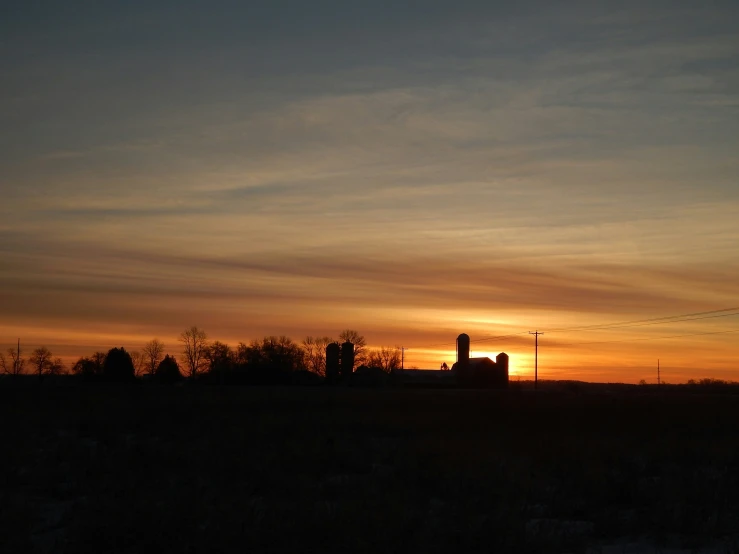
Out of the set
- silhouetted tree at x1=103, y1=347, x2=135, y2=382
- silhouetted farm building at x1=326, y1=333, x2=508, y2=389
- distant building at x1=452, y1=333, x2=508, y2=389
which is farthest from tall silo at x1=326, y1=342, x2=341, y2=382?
silhouetted tree at x1=103, y1=347, x2=135, y2=382

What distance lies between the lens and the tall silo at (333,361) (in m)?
119

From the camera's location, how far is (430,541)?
11695 millimetres

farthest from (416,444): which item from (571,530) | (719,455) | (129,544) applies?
(129,544)

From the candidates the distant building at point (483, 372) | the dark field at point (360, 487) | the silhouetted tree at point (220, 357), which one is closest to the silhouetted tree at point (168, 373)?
the silhouetted tree at point (220, 357)

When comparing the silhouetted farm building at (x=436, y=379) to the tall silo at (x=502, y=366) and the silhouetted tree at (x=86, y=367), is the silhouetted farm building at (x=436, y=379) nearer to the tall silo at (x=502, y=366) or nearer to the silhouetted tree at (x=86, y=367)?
the tall silo at (x=502, y=366)

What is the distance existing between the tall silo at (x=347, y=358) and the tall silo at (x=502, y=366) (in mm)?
23468

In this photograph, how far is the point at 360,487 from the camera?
53.3 ft

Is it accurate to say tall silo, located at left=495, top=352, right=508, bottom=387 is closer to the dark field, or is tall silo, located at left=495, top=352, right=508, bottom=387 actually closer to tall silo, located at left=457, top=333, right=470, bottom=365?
tall silo, located at left=457, top=333, right=470, bottom=365

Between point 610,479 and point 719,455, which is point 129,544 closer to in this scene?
point 610,479

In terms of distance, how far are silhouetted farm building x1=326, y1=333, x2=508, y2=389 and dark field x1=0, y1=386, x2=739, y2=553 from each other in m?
87.0

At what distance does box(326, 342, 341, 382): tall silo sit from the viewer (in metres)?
119

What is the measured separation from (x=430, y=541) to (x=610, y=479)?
5.80m

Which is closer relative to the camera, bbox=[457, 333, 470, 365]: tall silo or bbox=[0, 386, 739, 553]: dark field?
bbox=[0, 386, 739, 553]: dark field

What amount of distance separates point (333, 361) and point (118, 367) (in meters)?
40.1
